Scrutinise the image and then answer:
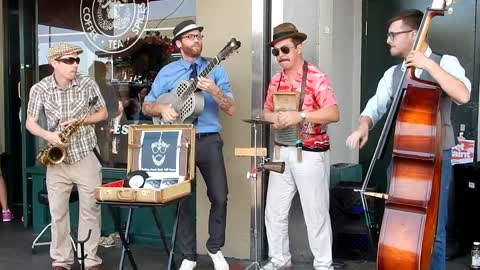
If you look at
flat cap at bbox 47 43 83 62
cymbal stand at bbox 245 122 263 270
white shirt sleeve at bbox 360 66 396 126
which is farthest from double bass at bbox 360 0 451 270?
flat cap at bbox 47 43 83 62

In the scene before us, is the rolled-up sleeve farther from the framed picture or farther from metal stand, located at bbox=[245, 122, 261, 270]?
metal stand, located at bbox=[245, 122, 261, 270]

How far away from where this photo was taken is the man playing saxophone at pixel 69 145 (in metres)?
4.25

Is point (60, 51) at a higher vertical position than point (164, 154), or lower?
higher

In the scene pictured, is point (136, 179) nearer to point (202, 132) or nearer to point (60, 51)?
point (202, 132)

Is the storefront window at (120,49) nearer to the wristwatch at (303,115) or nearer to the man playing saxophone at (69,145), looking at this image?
the man playing saxophone at (69,145)

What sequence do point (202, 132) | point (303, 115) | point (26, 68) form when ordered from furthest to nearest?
point (26, 68) → point (202, 132) → point (303, 115)

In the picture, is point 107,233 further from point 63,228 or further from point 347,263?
point 347,263

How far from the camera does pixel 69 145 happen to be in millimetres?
4238

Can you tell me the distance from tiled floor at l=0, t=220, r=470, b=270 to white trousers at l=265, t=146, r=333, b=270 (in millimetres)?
424

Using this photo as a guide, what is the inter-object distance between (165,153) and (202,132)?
42 cm

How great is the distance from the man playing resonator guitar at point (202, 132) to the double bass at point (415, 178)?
1.43m

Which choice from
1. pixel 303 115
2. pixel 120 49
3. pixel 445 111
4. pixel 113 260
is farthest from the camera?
pixel 120 49

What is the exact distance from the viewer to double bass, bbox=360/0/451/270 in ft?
9.45

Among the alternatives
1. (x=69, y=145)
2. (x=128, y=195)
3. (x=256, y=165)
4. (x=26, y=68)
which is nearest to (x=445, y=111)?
(x=256, y=165)
